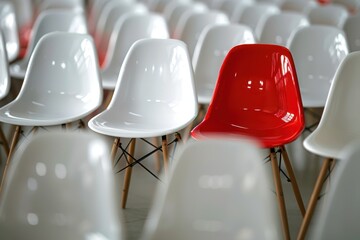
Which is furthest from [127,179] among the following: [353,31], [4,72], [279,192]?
[353,31]

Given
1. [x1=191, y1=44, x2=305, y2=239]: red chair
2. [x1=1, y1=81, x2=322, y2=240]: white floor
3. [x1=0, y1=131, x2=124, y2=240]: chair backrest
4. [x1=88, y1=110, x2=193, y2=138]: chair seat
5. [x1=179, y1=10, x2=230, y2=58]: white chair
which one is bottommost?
[x1=1, y1=81, x2=322, y2=240]: white floor

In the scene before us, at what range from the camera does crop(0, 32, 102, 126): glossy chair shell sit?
4.53 m

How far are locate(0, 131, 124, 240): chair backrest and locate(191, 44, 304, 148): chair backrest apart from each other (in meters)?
1.50

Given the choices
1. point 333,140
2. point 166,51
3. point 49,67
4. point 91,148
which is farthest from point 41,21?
point 91,148

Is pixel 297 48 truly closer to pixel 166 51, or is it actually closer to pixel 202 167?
pixel 166 51

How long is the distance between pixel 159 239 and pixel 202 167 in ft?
0.98

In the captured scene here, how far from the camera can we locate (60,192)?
2662mm

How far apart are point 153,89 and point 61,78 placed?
2.14 ft

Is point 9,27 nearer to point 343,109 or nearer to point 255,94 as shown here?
point 255,94

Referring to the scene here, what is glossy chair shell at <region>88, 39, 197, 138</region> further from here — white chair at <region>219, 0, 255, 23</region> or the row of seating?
white chair at <region>219, 0, 255, 23</region>

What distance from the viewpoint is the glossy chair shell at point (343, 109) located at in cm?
380

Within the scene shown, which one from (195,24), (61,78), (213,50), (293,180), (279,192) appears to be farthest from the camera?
(195,24)

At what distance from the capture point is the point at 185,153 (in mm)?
2568

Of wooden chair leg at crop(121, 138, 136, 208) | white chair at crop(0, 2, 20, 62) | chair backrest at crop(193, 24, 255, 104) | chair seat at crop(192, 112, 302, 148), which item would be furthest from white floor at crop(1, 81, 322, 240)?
white chair at crop(0, 2, 20, 62)
